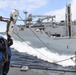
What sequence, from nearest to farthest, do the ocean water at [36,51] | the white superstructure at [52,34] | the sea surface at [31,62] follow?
the sea surface at [31,62], the ocean water at [36,51], the white superstructure at [52,34]

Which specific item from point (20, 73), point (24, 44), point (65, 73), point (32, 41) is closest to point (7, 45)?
point (20, 73)

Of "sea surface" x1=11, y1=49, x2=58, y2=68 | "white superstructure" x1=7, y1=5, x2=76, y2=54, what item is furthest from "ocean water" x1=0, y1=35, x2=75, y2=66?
"sea surface" x1=11, y1=49, x2=58, y2=68

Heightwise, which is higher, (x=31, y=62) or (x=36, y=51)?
(x=31, y=62)

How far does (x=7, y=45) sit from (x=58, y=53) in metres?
34.6

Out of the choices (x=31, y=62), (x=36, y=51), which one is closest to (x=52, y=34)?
(x=36, y=51)

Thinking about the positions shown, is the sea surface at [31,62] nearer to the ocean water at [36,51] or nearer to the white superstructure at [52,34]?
the ocean water at [36,51]

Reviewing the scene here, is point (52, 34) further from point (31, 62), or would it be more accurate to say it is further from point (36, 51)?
point (31, 62)

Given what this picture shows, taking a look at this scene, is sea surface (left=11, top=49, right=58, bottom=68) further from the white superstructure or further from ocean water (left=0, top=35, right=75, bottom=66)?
the white superstructure

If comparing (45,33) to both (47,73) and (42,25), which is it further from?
(47,73)

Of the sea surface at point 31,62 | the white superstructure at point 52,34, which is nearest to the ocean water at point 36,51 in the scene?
the white superstructure at point 52,34

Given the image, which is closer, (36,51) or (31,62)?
(31,62)

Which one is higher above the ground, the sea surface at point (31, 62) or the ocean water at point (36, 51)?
the sea surface at point (31, 62)

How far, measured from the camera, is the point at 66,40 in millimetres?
41719

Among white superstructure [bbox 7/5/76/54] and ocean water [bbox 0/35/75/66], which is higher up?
white superstructure [bbox 7/5/76/54]
